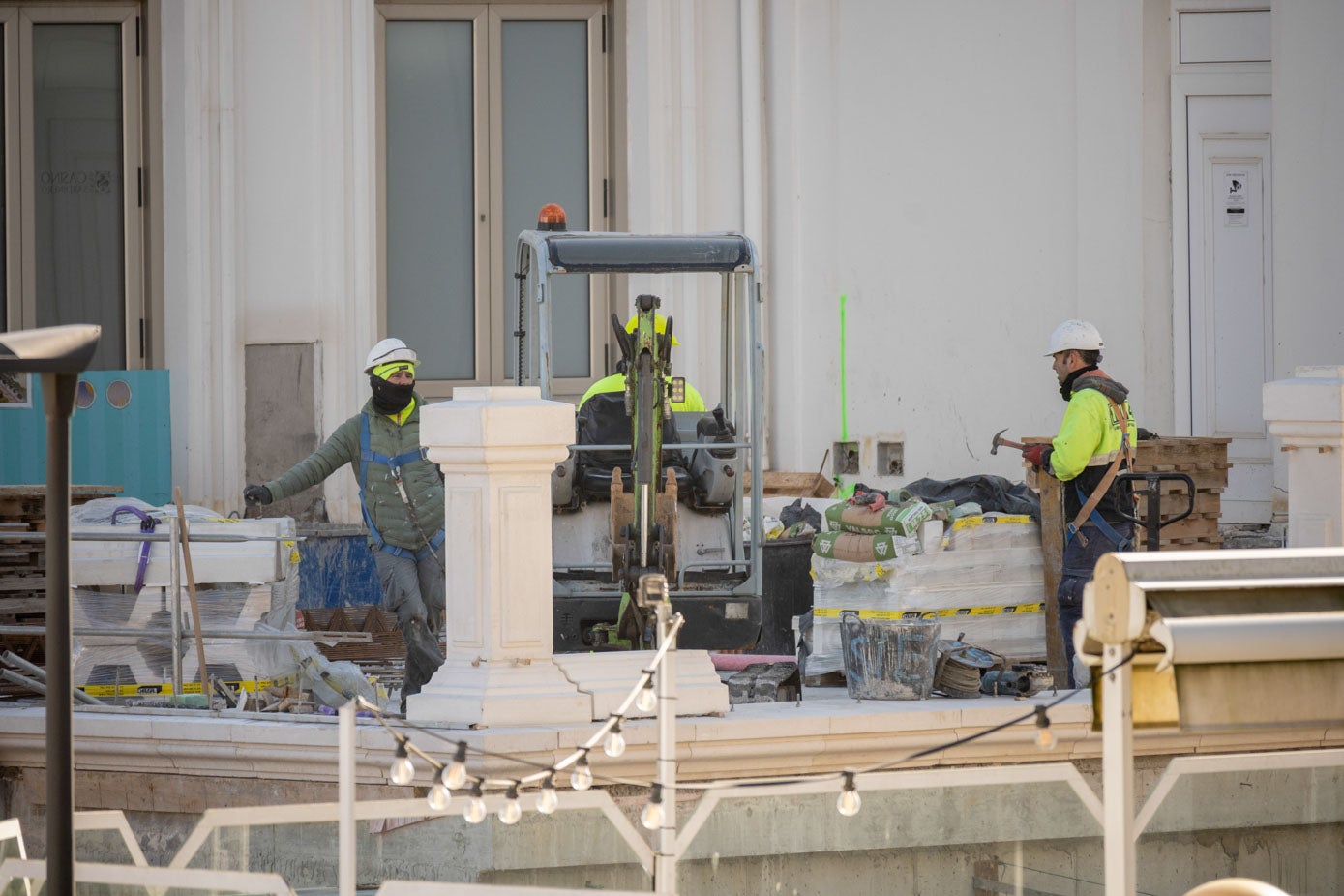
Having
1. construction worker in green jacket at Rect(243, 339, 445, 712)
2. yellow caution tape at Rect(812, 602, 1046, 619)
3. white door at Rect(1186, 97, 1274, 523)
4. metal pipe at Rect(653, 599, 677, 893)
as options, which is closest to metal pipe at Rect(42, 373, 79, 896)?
metal pipe at Rect(653, 599, 677, 893)

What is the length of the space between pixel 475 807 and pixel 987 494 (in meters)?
5.80

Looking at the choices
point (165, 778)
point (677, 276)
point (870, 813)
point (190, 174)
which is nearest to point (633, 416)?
point (165, 778)

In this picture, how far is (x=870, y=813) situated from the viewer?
6.46 m

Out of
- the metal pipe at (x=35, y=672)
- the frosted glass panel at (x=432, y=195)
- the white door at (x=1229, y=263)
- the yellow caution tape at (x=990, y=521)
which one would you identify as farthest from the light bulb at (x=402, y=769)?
the white door at (x=1229, y=263)

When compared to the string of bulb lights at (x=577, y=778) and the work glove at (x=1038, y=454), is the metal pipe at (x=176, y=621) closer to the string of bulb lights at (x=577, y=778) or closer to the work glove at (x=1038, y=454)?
the string of bulb lights at (x=577, y=778)

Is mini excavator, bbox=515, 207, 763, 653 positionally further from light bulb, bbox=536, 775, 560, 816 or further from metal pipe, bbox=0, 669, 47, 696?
light bulb, bbox=536, 775, 560, 816

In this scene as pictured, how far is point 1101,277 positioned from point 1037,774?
28.0 ft

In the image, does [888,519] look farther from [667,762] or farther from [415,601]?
[667,762]

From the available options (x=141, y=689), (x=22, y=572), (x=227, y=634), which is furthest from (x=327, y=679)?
(x=22, y=572)

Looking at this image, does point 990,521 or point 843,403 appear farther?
point 843,403

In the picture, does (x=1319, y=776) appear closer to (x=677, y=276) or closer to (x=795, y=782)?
(x=795, y=782)

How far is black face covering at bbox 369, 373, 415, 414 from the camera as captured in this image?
973cm

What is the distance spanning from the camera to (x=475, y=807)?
5801 millimetres

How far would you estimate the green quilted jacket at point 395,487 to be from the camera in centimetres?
Result: 979
